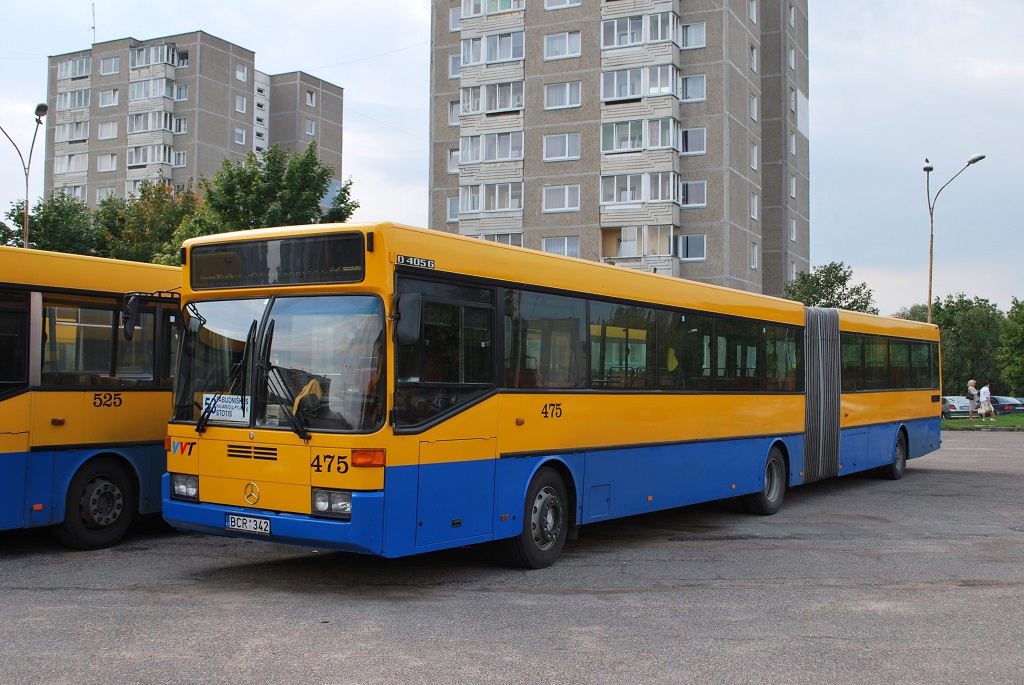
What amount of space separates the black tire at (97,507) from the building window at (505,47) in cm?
4679

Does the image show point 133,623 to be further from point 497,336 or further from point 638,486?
point 638,486

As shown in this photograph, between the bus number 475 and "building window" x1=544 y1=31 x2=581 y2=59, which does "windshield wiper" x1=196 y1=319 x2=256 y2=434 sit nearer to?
the bus number 475

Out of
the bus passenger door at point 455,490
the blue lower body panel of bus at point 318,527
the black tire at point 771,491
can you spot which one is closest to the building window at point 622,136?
the black tire at point 771,491

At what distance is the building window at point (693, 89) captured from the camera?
51.9 m

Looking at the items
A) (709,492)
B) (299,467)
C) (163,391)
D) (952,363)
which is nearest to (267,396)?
(299,467)

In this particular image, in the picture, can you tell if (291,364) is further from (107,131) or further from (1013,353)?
(107,131)

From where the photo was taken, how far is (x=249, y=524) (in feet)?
27.5

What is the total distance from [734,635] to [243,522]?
12.9 ft

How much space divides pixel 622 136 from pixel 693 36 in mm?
6240

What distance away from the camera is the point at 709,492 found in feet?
42.2

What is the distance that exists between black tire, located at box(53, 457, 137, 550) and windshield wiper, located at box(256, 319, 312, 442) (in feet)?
10.9

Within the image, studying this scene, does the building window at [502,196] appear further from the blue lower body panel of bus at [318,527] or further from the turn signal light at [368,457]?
the turn signal light at [368,457]

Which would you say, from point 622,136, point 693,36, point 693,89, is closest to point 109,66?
point 622,136

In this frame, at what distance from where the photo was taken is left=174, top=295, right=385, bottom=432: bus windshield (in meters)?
8.09
